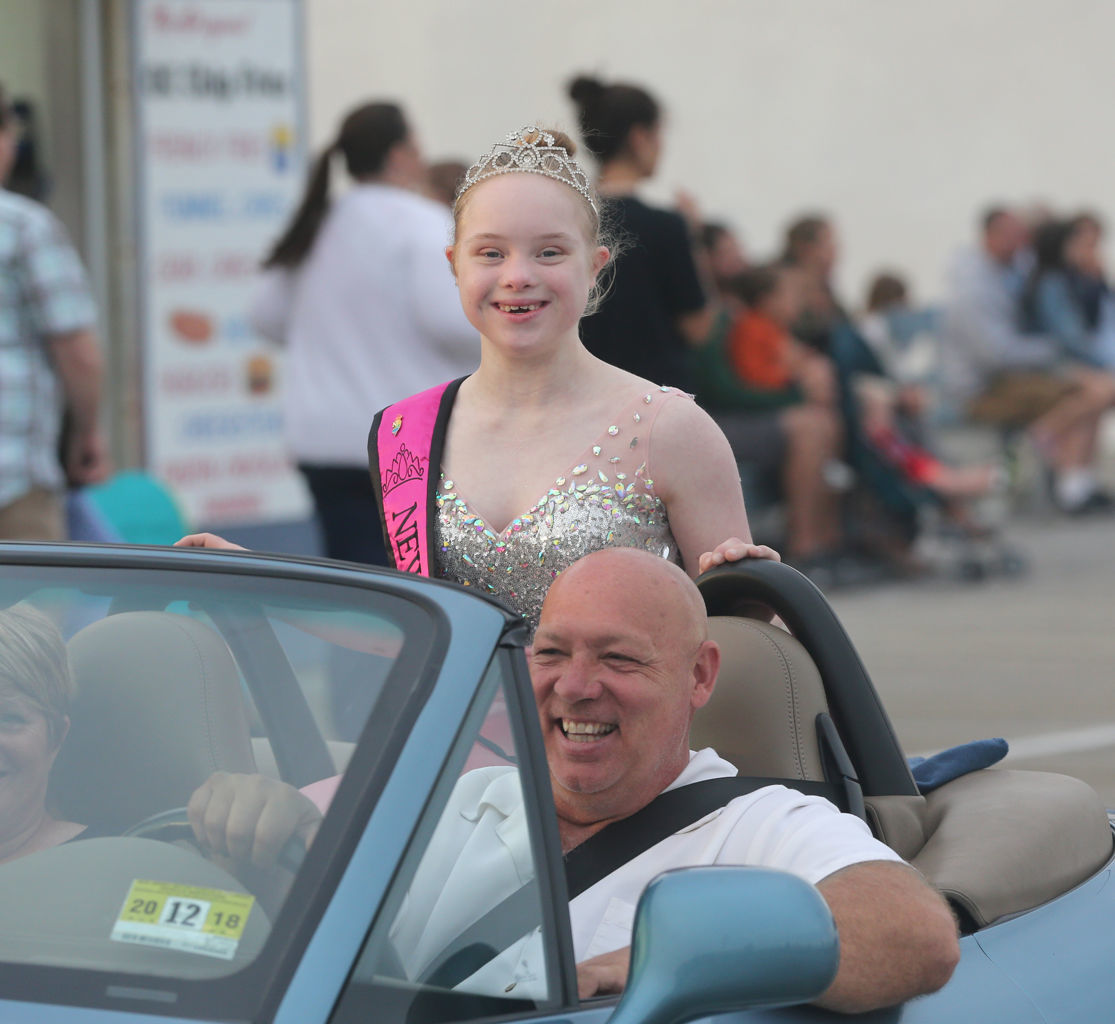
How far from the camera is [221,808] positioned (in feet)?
6.28

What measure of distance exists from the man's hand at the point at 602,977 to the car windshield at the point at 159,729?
1.04ft

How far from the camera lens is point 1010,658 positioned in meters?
8.24

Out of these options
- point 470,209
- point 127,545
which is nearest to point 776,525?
point 470,209

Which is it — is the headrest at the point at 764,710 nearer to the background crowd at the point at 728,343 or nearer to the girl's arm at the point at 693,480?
the girl's arm at the point at 693,480

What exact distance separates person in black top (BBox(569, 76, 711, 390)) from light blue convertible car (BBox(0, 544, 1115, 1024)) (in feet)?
11.8

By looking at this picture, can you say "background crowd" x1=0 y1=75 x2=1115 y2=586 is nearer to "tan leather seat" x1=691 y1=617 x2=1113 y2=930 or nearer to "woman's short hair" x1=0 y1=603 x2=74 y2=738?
"tan leather seat" x1=691 y1=617 x2=1113 y2=930

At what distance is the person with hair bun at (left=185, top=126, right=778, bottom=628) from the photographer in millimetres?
2916

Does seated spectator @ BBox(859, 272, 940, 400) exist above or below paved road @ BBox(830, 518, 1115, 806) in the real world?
above

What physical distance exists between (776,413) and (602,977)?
8.12m

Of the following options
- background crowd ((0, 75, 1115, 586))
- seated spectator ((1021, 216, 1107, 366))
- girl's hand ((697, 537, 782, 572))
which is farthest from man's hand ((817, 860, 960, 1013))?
seated spectator ((1021, 216, 1107, 366))

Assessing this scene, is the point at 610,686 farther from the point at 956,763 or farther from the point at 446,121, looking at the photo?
the point at 446,121

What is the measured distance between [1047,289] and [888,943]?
12150 mm

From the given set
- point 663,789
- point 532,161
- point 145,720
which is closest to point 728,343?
point 532,161

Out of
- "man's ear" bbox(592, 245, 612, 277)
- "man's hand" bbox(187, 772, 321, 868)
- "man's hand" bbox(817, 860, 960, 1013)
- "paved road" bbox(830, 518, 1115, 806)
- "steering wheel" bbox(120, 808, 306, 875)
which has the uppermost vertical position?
"man's ear" bbox(592, 245, 612, 277)
